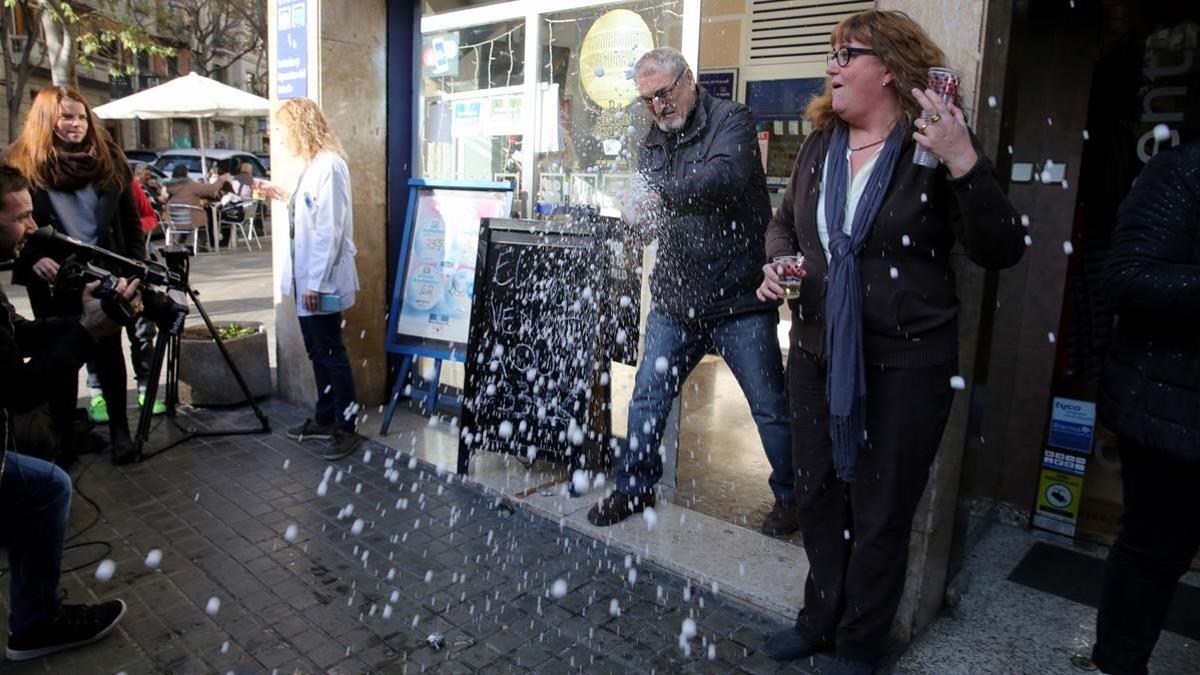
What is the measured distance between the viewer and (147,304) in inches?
182

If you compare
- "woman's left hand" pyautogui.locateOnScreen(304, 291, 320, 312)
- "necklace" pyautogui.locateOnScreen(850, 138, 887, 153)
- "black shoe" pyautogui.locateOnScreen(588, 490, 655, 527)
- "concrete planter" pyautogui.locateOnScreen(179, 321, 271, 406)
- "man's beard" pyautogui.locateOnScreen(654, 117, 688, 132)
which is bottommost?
"black shoe" pyautogui.locateOnScreen(588, 490, 655, 527)

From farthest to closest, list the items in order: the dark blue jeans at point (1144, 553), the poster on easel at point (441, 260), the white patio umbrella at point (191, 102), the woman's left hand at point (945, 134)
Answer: the white patio umbrella at point (191, 102) < the poster on easel at point (441, 260) < the dark blue jeans at point (1144, 553) < the woman's left hand at point (945, 134)

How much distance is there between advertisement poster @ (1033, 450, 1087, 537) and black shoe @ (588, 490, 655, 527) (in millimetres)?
2001

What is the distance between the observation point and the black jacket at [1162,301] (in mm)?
2396

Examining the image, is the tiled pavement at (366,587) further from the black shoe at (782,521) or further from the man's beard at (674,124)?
the man's beard at (674,124)

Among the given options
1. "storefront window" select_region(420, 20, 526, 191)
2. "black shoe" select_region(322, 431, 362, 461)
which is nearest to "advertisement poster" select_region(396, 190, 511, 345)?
"storefront window" select_region(420, 20, 526, 191)

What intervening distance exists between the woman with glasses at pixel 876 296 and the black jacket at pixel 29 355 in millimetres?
2418

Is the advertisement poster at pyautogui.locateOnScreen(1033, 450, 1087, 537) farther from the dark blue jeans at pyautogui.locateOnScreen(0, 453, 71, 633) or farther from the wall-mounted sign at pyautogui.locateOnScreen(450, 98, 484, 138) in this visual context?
Answer: the dark blue jeans at pyautogui.locateOnScreen(0, 453, 71, 633)

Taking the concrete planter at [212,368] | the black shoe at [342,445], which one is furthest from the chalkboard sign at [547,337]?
the concrete planter at [212,368]

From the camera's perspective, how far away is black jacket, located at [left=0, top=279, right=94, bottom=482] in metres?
2.59

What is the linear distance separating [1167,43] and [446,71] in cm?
444

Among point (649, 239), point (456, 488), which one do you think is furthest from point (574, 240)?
point (456, 488)

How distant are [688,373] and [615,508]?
0.80 meters

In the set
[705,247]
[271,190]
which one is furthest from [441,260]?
[705,247]
